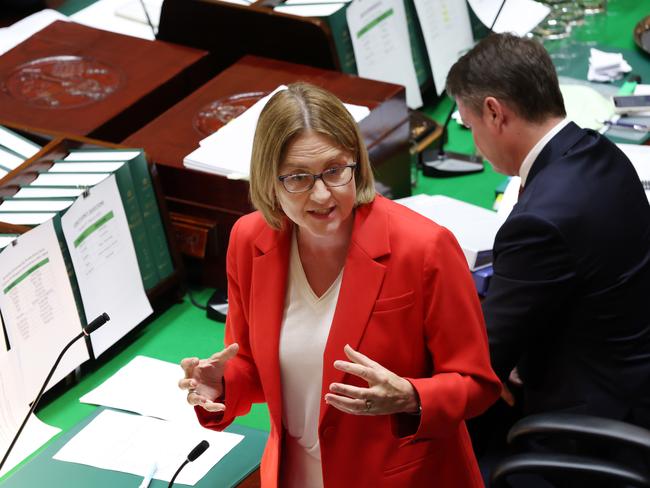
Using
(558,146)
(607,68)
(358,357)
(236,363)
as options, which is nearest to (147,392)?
(236,363)

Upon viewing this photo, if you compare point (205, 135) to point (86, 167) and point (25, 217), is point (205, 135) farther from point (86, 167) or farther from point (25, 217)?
point (25, 217)

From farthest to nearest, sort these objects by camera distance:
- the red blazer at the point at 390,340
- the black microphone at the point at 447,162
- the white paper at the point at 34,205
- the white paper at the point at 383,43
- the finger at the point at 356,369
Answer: the white paper at the point at 383,43 → the black microphone at the point at 447,162 → the white paper at the point at 34,205 → the red blazer at the point at 390,340 → the finger at the point at 356,369

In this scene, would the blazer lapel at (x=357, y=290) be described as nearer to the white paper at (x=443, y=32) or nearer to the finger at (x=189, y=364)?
the finger at (x=189, y=364)

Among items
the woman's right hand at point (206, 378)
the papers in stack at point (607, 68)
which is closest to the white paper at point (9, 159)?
the woman's right hand at point (206, 378)

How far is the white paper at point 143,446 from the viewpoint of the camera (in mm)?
2375

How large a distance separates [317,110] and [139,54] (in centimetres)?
186

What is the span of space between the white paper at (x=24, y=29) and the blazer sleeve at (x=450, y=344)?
2.38 meters

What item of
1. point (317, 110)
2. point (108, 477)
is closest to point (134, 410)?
point (108, 477)

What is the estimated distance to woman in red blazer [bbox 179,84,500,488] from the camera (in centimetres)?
188

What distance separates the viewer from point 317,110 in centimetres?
188

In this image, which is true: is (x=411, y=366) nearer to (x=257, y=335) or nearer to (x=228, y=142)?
(x=257, y=335)

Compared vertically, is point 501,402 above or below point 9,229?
below

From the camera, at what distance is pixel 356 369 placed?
1789mm

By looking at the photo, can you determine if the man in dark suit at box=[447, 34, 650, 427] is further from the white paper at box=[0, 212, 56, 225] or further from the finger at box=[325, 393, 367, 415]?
the white paper at box=[0, 212, 56, 225]
